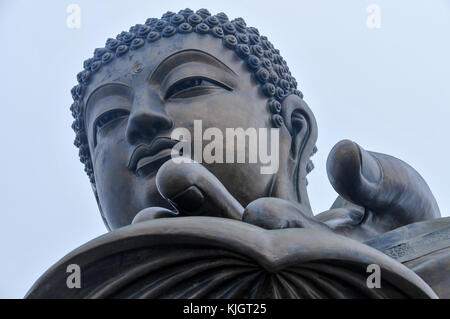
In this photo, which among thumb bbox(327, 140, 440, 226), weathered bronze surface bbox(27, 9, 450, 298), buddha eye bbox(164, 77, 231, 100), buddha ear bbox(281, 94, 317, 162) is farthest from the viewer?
buddha ear bbox(281, 94, 317, 162)

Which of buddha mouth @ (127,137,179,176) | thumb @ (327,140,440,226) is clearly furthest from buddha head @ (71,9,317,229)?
thumb @ (327,140,440,226)

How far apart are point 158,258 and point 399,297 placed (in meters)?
0.80

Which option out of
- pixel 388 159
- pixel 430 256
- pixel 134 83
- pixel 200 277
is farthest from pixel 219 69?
pixel 200 277

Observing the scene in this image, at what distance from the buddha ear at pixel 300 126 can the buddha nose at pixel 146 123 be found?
77cm

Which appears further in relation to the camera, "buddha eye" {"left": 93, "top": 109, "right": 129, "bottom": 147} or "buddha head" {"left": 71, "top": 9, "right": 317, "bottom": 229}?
"buddha eye" {"left": 93, "top": 109, "right": 129, "bottom": 147}

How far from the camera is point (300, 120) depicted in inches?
210

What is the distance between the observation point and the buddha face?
4.73 metres

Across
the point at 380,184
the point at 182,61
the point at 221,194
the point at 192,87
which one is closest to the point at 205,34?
the point at 182,61

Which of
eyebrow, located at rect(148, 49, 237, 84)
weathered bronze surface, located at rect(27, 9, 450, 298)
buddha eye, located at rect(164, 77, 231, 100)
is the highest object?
eyebrow, located at rect(148, 49, 237, 84)

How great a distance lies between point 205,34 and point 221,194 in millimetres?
1676

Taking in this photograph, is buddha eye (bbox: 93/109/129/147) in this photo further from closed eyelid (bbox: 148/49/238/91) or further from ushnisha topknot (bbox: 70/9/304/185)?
ushnisha topknot (bbox: 70/9/304/185)

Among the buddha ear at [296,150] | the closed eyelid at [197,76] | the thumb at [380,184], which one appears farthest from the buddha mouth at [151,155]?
the thumb at [380,184]
